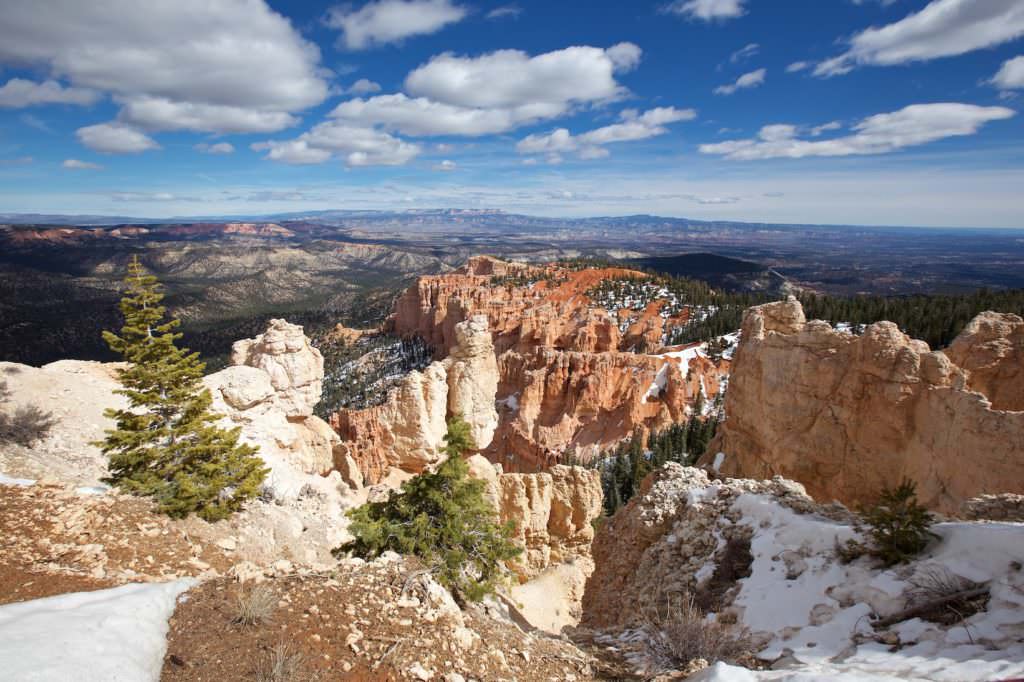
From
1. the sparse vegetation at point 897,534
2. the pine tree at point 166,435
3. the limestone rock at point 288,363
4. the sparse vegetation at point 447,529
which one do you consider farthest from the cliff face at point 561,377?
the sparse vegetation at point 897,534

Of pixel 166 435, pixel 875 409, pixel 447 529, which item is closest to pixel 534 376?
pixel 875 409

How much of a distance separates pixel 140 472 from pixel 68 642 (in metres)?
7.17

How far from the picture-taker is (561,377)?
5344 cm

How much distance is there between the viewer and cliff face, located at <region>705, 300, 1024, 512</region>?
574 inches

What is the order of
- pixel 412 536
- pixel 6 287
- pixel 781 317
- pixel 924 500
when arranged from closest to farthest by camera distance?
1. pixel 412 536
2. pixel 924 500
3. pixel 781 317
4. pixel 6 287

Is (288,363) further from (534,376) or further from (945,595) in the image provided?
(534,376)

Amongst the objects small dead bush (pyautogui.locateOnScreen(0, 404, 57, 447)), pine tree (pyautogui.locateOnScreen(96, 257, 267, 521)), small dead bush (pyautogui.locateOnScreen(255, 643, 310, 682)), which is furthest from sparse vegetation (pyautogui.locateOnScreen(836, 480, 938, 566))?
small dead bush (pyautogui.locateOnScreen(0, 404, 57, 447))

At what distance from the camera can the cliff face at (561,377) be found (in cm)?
1928

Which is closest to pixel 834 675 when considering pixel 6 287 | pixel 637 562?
pixel 637 562

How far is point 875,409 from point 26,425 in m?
27.5

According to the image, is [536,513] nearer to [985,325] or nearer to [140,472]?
[140,472]

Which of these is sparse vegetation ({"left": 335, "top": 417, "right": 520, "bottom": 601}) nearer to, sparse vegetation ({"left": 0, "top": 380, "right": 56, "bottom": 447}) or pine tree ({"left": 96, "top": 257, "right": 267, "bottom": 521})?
pine tree ({"left": 96, "top": 257, "right": 267, "bottom": 521})

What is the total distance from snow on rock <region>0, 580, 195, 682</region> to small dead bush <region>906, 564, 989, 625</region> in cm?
821

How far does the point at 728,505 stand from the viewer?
10.9m
